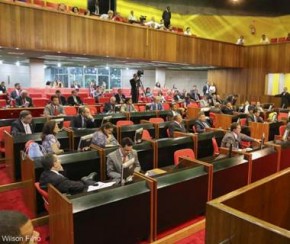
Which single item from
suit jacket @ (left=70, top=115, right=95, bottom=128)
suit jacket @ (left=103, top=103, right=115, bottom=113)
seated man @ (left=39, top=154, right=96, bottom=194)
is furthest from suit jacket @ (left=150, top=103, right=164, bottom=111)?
seated man @ (left=39, top=154, right=96, bottom=194)

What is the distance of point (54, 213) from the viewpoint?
282cm

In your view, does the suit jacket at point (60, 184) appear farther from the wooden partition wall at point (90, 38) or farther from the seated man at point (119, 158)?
the wooden partition wall at point (90, 38)

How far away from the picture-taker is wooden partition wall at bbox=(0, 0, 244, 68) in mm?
8086

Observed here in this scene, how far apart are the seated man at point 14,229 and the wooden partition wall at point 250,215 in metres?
1.05

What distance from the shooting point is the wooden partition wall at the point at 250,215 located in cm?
158

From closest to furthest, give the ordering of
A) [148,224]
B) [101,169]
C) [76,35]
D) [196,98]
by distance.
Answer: [148,224] → [101,169] → [76,35] → [196,98]

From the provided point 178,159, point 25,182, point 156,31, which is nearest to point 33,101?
point 156,31

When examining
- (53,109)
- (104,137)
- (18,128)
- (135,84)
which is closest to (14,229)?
(104,137)

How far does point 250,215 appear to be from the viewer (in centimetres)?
196

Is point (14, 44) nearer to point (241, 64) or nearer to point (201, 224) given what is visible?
point (201, 224)

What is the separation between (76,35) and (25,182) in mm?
6265

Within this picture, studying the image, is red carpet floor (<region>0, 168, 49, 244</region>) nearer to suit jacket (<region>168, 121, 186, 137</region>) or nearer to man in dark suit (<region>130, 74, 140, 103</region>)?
suit jacket (<region>168, 121, 186, 137</region>)

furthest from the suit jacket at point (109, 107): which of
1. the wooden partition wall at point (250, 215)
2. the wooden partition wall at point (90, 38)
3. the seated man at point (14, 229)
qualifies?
the seated man at point (14, 229)

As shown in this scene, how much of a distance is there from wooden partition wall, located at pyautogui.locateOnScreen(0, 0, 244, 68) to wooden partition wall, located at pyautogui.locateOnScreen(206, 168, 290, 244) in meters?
7.74
